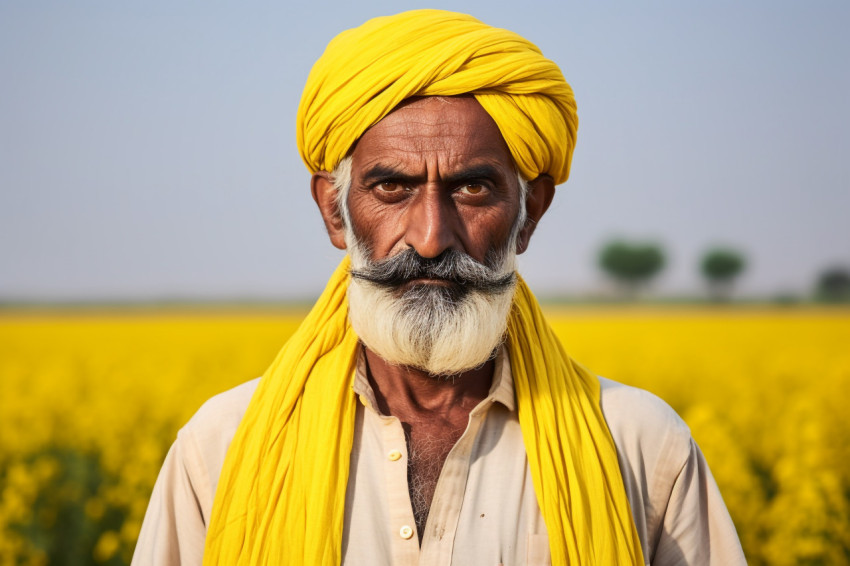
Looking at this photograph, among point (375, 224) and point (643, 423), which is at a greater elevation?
point (375, 224)

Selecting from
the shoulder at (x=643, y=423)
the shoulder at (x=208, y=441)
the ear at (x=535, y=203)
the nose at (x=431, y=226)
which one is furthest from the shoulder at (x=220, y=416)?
the shoulder at (x=643, y=423)

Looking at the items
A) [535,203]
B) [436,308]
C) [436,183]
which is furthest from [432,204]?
[535,203]

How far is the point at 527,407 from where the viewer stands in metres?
2.42

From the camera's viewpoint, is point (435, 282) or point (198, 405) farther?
point (198, 405)

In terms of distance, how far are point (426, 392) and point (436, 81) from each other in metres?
0.89

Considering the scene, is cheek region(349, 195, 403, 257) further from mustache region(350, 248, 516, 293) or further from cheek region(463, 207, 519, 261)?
cheek region(463, 207, 519, 261)

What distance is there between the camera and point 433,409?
244 cm

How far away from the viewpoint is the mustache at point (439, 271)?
2.29 meters

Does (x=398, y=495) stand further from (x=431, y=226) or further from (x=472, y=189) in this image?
(x=472, y=189)

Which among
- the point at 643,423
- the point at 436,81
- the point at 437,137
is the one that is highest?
the point at 436,81

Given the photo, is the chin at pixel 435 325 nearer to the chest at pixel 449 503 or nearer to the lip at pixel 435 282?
the lip at pixel 435 282

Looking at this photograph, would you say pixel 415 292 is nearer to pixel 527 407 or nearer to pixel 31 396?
pixel 527 407

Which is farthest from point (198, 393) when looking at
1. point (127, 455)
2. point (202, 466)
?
point (202, 466)

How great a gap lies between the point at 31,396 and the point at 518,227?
27.2ft
